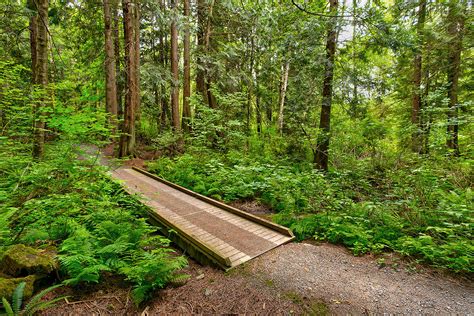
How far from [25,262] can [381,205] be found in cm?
628

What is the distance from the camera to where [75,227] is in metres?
3.85

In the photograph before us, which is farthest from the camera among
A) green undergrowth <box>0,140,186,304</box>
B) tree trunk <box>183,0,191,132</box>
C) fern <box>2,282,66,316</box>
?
tree trunk <box>183,0,191,132</box>

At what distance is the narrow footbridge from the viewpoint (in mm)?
3826

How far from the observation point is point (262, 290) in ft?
9.82

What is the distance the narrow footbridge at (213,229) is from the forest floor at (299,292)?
10.6 inches

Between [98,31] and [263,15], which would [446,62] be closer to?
[263,15]

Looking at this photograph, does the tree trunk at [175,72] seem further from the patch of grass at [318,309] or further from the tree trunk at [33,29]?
the patch of grass at [318,309]

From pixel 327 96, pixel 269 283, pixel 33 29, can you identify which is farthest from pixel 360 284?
pixel 33 29

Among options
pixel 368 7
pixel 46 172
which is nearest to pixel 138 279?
pixel 46 172

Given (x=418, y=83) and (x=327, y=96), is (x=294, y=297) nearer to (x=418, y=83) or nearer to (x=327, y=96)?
(x=327, y=96)

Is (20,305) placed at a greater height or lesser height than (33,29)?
lesser

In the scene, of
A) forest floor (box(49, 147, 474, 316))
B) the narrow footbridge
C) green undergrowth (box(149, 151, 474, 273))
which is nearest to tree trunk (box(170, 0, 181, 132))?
green undergrowth (box(149, 151, 474, 273))

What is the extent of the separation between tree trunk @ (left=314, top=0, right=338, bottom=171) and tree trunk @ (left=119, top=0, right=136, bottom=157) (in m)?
7.57

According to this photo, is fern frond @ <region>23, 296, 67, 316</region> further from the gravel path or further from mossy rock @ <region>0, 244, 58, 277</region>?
the gravel path
